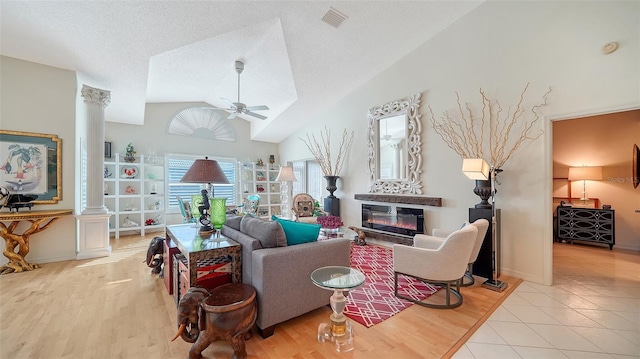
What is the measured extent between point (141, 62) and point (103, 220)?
2.71 meters

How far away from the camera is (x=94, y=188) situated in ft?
13.8

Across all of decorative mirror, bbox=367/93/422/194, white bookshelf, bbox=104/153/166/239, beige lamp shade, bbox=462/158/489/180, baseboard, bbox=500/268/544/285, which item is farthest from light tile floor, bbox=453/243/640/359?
white bookshelf, bbox=104/153/166/239

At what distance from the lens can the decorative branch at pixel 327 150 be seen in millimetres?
5727

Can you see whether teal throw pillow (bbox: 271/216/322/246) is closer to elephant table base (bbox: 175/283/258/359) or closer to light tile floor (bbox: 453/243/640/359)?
elephant table base (bbox: 175/283/258/359)

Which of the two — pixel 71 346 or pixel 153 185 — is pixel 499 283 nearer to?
pixel 71 346

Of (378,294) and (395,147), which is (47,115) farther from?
(395,147)

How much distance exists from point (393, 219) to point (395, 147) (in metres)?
1.39

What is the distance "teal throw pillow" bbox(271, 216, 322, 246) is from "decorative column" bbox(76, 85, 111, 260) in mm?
3835

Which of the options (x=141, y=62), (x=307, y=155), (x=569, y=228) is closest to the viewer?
(x=141, y=62)

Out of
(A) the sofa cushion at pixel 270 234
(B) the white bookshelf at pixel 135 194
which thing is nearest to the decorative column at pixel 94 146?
(B) the white bookshelf at pixel 135 194

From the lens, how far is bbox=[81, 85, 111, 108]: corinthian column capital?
4125mm

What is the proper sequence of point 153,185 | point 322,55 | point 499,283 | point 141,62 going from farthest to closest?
point 153,185, point 322,55, point 141,62, point 499,283

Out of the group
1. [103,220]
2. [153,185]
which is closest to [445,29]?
[103,220]

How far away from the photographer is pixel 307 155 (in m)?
6.92
